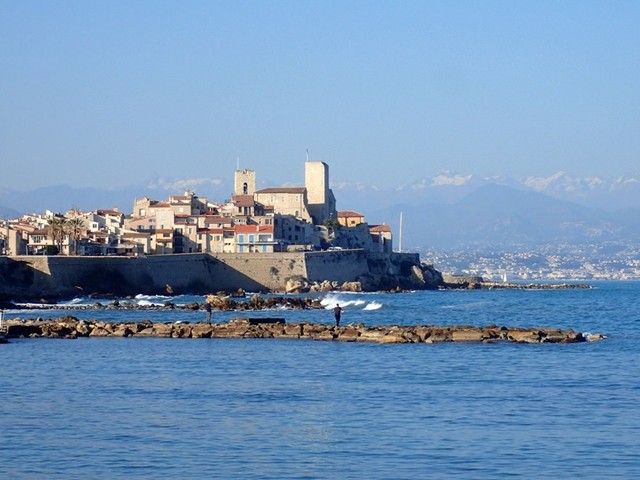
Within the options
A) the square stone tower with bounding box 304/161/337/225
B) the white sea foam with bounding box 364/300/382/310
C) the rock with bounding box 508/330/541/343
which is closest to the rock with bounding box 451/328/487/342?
the rock with bounding box 508/330/541/343

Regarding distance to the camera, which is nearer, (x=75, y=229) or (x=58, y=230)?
(x=75, y=229)

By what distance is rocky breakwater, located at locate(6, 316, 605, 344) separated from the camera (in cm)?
4088

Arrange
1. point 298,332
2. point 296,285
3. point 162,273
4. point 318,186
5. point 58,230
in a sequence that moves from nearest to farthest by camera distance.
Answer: point 298,332
point 162,273
point 58,230
point 296,285
point 318,186

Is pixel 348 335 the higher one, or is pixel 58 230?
pixel 58 230

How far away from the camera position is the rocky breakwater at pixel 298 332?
40.9 metres

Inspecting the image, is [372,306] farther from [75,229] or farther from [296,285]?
[75,229]

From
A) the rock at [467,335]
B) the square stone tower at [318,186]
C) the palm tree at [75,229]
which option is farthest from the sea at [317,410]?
the square stone tower at [318,186]

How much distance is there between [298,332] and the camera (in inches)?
1713

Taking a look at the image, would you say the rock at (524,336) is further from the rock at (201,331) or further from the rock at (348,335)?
the rock at (201,331)

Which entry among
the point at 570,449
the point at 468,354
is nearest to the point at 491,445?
the point at 570,449

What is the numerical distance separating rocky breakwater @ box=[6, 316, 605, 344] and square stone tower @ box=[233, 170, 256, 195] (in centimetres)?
7977

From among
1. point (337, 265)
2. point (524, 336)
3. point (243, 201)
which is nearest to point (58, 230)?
point (337, 265)

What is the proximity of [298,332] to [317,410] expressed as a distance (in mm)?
18762

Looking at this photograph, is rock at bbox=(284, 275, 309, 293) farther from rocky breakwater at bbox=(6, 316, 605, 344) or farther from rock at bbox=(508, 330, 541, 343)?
rock at bbox=(508, 330, 541, 343)
